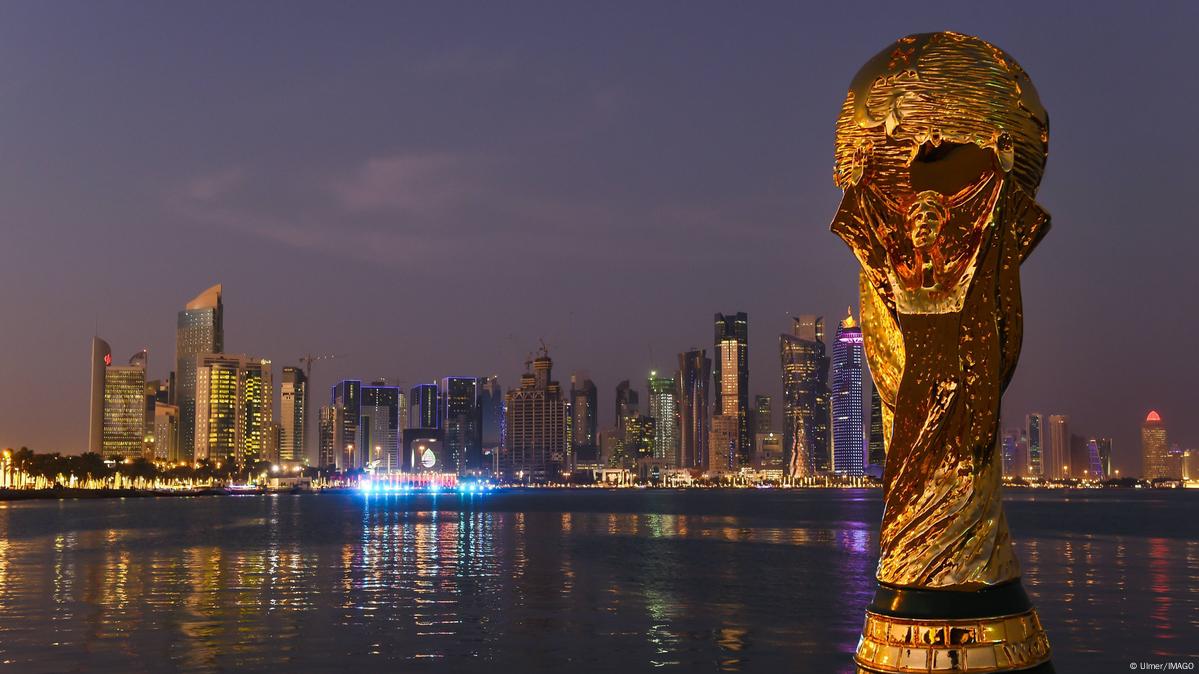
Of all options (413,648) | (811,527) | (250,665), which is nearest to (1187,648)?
(413,648)

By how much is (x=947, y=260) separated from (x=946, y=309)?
0.86ft

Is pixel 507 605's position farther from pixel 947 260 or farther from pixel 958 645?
pixel 947 260

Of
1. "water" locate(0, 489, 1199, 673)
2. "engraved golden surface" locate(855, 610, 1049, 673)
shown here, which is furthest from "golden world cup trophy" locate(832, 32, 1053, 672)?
"water" locate(0, 489, 1199, 673)

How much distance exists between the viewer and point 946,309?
19.1 ft

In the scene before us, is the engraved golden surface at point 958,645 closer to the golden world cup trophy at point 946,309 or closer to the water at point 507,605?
the golden world cup trophy at point 946,309

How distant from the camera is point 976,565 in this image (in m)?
5.60

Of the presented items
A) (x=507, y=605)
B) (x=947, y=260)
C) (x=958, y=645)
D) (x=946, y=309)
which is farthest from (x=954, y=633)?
(x=507, y=605)

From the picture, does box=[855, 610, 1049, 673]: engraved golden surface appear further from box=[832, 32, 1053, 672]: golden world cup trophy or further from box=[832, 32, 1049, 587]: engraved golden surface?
box=[832, 32, 1049, 587]: engraved golden surface

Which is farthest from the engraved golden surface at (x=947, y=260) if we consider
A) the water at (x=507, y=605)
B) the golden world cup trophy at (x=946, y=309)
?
the water at (x=507, y=605)

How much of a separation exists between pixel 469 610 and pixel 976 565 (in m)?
30.8

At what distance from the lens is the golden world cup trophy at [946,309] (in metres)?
5.59

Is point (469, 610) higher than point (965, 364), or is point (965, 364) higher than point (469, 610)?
point (965, 364)

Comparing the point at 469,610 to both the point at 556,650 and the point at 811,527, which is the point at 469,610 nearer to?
the point at 556,650

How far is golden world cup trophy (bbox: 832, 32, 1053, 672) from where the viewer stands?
18.4ft
